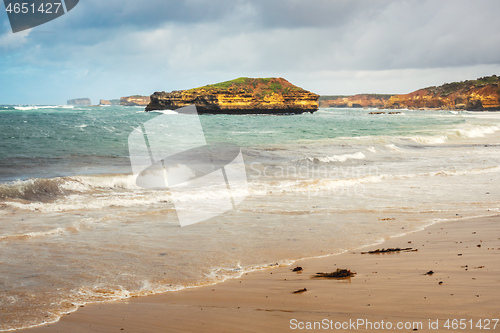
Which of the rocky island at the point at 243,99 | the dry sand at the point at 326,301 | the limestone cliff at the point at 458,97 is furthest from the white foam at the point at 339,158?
the limestone cliff at the point at 458,97

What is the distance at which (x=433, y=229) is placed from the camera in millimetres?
6738

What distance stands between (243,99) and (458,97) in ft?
291

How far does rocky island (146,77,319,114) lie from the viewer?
9444 cm

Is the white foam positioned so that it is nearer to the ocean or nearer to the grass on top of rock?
the ocean

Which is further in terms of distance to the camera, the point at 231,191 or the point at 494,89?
A: the point at 494,89

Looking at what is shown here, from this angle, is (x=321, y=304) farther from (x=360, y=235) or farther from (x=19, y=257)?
(x=19, y=257)

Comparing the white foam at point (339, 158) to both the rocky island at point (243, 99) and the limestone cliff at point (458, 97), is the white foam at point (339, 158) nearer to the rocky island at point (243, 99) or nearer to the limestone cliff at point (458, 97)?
the rocky island at point (243, 99)

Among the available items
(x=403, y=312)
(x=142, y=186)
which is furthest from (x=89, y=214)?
(x=403, y=312)

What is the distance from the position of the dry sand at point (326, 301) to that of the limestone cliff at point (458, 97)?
13768 centimetres

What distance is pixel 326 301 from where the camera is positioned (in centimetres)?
373

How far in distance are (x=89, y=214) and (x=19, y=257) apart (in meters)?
2.70

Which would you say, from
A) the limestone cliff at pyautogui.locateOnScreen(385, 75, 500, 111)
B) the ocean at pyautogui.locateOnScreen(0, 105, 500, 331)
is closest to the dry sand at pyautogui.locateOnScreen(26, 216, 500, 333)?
the ocean at pyautogui.locateOnScreen(0, 105, 500, 331)

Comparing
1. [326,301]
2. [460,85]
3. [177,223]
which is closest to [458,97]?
[460,85]

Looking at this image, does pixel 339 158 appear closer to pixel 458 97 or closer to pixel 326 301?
pixel 326 301
